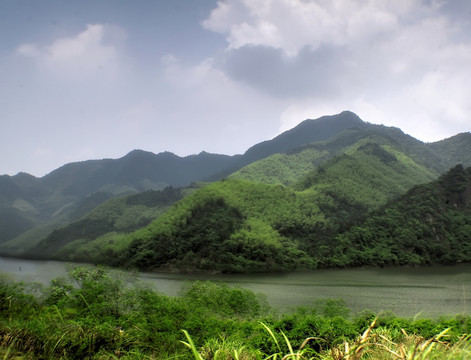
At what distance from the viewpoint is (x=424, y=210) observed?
81.4 meters

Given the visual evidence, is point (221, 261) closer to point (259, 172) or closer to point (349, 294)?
point (349, 294)

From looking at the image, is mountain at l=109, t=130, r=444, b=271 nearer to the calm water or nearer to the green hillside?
the calm water

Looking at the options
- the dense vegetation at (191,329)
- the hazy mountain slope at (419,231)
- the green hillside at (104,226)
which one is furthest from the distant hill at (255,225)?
the dense vegetation at (191,329)

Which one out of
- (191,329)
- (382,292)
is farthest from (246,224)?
(191,329)

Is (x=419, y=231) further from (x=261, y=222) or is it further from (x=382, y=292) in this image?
(x=382, y=292)

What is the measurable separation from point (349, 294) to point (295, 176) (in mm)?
125581

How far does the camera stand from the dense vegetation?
421 cm

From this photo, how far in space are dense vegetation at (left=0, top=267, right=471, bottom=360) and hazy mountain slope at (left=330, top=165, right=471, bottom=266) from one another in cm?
4424

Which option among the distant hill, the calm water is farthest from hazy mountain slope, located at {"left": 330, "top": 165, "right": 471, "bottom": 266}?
the calm water

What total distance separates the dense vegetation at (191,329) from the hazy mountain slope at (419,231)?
145 ft

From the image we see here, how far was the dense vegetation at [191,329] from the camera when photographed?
13.8ft

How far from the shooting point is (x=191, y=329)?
18.9m

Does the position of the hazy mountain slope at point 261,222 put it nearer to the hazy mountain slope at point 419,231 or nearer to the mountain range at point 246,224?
the mountain range at point 246,224

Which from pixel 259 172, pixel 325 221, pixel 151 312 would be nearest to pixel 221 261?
pixel 325 221
